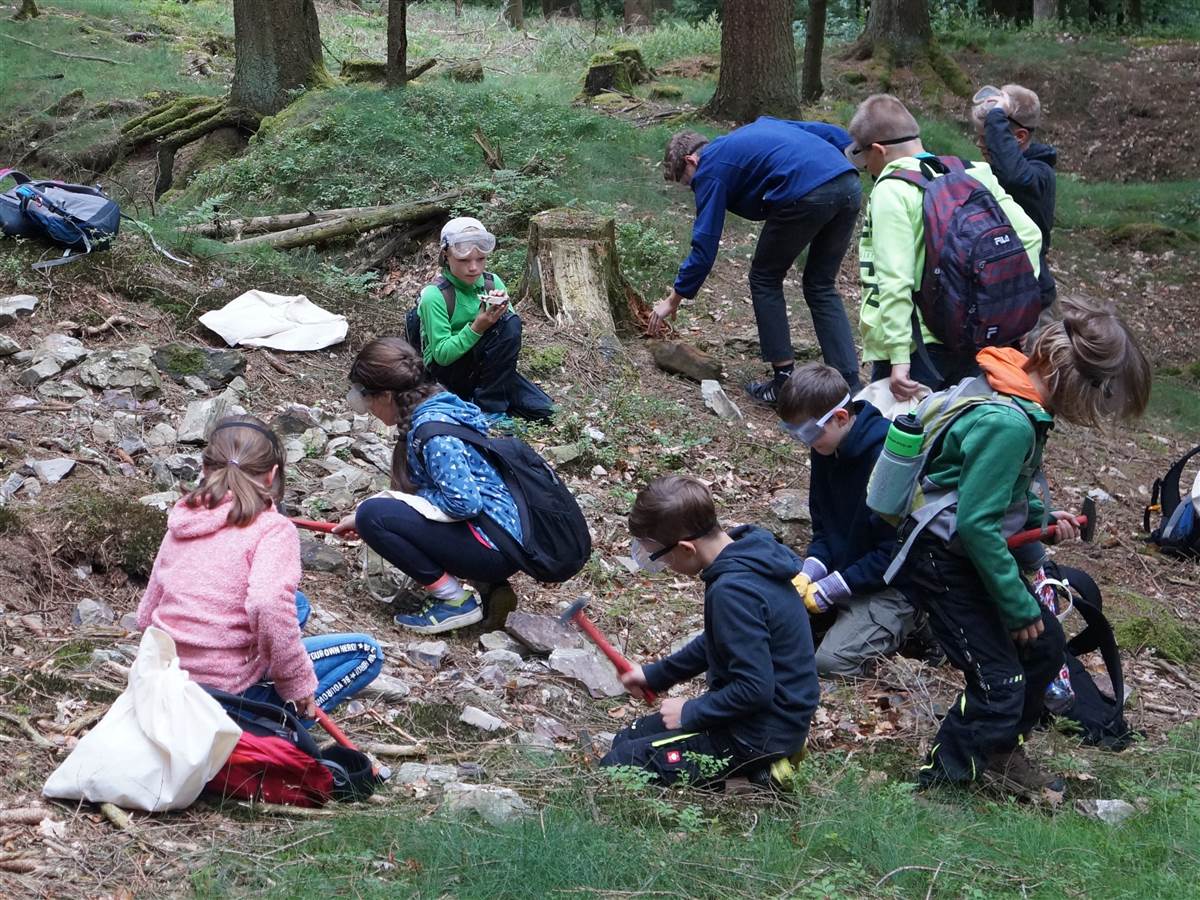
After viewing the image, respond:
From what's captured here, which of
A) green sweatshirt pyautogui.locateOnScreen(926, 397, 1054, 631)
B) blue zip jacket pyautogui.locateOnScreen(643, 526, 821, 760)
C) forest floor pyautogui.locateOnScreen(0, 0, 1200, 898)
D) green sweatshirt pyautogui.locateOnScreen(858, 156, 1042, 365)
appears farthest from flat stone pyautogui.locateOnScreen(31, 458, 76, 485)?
green sweatshirt pyautogui.locateOnScreen(926, 397, 1054, 631)

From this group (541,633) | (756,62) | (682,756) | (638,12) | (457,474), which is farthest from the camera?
(638,12)

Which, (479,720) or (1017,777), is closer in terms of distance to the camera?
(1017,777)

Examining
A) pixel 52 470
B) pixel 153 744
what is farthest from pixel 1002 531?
pixel 52 470

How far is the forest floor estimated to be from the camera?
301 centimetres

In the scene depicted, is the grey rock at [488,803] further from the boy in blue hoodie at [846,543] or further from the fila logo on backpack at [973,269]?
the fila logo on backpack at [973,269]

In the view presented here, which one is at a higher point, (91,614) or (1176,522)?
(91,614)

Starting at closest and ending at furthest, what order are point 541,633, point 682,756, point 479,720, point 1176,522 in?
point 682,756
point 479,720
point 541,633
point 1176,522

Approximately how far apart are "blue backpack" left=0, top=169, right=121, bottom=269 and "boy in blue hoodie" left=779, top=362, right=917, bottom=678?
5.00 metres

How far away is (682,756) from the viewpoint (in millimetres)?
3662

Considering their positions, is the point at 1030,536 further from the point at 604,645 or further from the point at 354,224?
the point at 354,224

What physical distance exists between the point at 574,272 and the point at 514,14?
1937cm

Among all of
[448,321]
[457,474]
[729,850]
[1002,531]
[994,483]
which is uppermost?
[994,483]

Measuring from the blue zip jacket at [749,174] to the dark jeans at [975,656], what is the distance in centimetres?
326

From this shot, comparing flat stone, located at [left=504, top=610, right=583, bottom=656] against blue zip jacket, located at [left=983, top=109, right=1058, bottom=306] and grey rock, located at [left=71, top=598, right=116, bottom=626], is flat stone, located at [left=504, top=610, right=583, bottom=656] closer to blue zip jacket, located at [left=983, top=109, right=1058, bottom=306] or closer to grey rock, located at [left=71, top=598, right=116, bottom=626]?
grey rock, located at [left=71, top=598, right=116, bottom=626]
